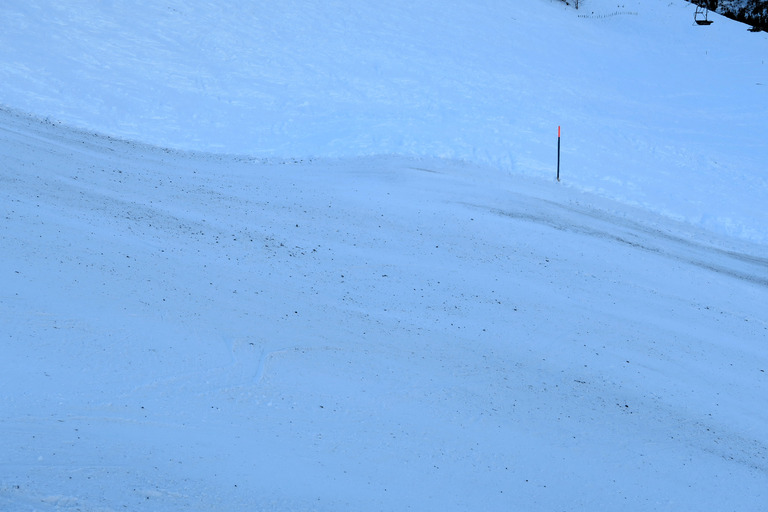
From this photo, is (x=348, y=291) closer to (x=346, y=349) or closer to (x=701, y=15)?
(x=346, y=349)

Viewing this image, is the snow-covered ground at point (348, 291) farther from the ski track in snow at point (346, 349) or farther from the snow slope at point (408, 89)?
the snow slope at point (408, 89)

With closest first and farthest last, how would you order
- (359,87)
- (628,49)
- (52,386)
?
(52,386), (359,87), (628,49)

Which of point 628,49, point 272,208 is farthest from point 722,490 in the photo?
point 628,49

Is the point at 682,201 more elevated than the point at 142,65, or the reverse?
the point at 142,65

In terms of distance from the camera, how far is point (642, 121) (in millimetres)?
21922

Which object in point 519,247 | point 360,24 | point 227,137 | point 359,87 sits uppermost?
point 360,24

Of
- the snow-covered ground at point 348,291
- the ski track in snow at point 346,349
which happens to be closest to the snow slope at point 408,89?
the snow-covered ground at point 348,291

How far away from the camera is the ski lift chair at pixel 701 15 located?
3341 cm

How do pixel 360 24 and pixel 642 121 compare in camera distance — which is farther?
pixel 360 24

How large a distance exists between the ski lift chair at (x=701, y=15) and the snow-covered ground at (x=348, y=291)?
1474 cm

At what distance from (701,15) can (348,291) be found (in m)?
32.1

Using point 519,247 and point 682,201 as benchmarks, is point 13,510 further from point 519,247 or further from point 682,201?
point 682,201

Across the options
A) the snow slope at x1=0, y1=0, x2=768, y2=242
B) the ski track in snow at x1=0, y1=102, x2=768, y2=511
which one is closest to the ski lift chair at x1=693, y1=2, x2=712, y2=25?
the snow slope at x1=0, y1=0, x2=768, y2=242

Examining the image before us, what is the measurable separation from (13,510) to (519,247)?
26.3 feet
